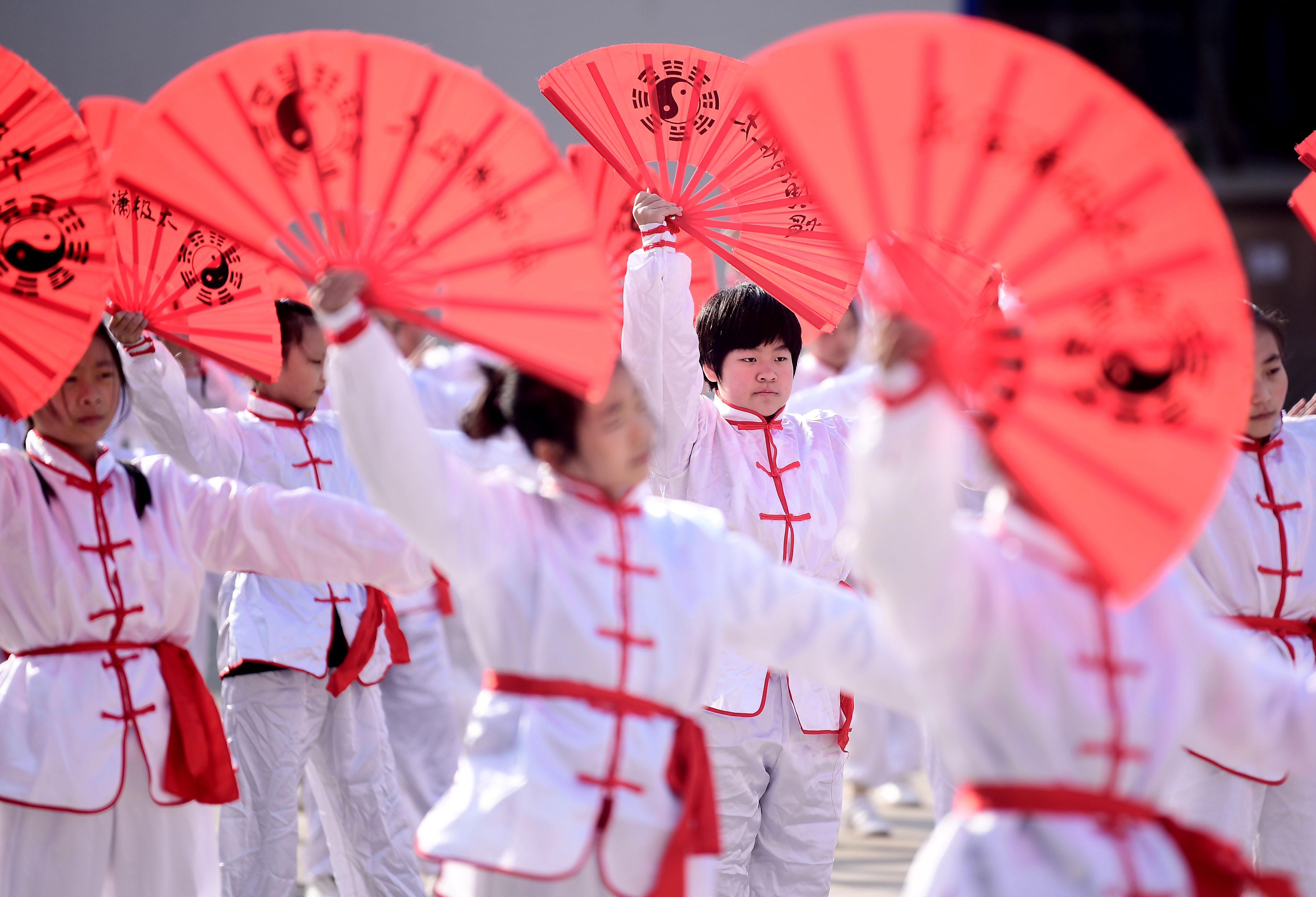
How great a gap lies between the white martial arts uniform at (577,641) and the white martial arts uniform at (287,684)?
5.61ft

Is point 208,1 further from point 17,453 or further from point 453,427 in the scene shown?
point 17,453

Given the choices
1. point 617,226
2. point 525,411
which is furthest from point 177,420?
point 525,411

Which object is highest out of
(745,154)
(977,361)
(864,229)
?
(745,154)

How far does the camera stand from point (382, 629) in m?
4.17

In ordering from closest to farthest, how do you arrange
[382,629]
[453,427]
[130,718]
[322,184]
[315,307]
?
[315,307] → [322,184] → [130,718] → [382,629] → [453,427]

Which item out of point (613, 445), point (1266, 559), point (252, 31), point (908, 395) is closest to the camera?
point (908, 395)

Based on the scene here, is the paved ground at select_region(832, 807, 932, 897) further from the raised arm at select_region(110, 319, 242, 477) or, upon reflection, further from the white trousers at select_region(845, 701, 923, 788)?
the raised arm at select_region(110, 319, 242, 477)

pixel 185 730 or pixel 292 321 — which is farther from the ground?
pixel 292 321

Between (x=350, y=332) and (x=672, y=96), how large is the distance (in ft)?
5.80

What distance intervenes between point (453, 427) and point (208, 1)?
4.22m

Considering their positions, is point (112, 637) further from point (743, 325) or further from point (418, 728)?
point (418, 728)

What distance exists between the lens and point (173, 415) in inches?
151

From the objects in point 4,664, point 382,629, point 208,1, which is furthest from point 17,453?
point 208,1

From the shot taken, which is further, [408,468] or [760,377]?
[760,377]
